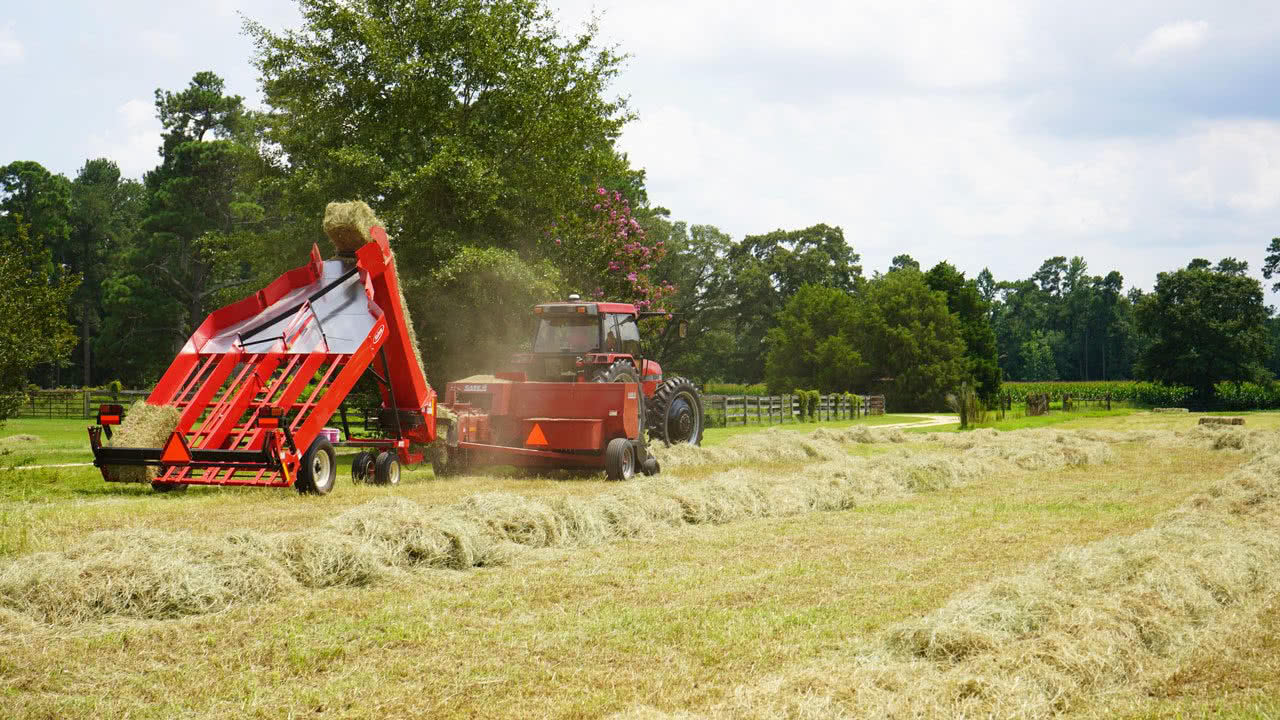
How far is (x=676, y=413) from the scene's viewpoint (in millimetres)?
15883

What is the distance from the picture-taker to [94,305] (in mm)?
58062

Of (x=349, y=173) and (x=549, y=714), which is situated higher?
(x=349, y=173)

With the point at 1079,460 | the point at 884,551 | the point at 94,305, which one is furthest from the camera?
the point at 94,305

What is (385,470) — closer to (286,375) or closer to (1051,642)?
(286,375)

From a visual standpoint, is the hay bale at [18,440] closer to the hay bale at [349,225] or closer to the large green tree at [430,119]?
the large green tree at [430,119]

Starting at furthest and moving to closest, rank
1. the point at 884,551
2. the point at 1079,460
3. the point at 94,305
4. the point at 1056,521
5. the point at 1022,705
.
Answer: the point at 94,305 < the point at 1079,460 < the point at 1056,521 < the point at 884,551 < the point at 1022,705

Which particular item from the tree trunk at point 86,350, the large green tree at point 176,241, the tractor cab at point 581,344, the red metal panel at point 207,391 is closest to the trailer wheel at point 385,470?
the red metal panel at point 207,391

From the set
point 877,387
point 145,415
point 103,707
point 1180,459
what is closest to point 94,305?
point 877,387

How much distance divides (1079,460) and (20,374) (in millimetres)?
15806

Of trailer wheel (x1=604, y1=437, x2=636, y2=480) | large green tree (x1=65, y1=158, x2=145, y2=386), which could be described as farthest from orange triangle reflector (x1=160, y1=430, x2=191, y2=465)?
large green tree (x1=65, y1=158, x2=145, y2=386)

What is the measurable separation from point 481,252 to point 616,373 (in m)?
3.88

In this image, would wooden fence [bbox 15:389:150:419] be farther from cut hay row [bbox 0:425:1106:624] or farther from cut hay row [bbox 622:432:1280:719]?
cut hay row [bbox 622:432:1280:719]

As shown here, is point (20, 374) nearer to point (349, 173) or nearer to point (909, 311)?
point (349, 173)

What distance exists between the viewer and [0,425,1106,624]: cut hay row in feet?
17.9
